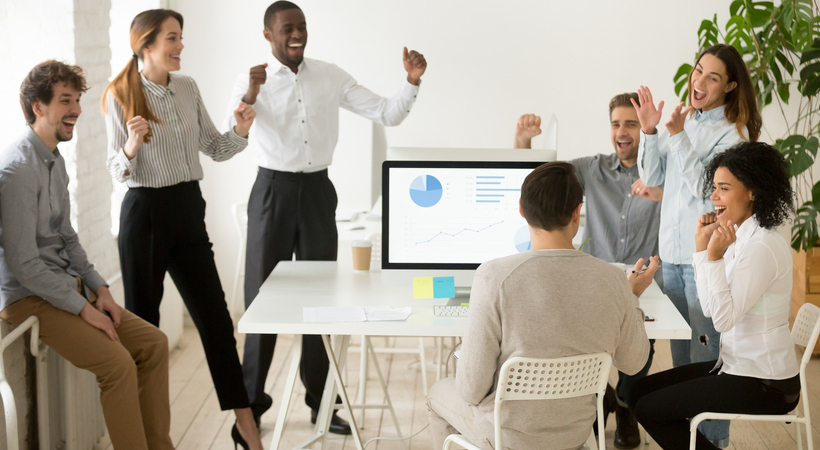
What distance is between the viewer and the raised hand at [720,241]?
1.99 metres

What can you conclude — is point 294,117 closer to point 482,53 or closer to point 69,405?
point 69,405

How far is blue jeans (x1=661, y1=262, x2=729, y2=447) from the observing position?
2.47 metres

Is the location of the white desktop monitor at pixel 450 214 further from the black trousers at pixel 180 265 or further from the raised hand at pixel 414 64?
the raised hand at pixel 414 64

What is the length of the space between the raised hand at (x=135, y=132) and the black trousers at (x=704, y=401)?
1.80m

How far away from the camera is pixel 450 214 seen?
232cm

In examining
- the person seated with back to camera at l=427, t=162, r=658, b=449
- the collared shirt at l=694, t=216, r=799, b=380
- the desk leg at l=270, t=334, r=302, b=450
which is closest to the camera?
the person seated with back to camera at l=427, t=162, r=658, b=449

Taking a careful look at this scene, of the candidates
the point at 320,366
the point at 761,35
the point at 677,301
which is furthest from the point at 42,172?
the point at 761,35

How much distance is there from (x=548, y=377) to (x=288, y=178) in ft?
5.27

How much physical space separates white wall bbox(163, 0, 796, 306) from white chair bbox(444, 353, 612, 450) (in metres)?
2.99

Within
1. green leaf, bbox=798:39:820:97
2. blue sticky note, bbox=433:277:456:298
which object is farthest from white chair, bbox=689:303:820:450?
green leaf, bbox=798:39:820:97

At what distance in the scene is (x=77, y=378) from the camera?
8.39 feet

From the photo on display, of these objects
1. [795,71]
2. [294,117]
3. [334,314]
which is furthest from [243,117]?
[795,71]

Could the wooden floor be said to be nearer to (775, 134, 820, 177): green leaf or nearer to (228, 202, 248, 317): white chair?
(228, 202, 248, 317): white chair

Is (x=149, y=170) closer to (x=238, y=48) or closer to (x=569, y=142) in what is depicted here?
(x=238, y=48)
